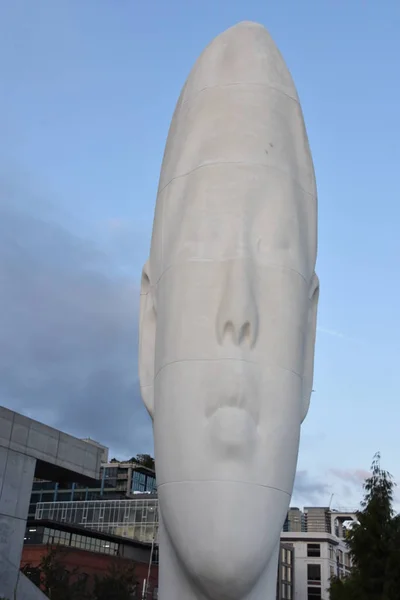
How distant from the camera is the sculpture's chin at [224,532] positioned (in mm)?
7621

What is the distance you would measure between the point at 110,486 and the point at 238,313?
9981 cm

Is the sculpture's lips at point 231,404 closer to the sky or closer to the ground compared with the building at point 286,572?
closer to the ground

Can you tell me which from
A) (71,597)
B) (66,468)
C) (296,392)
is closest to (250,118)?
(296,392)

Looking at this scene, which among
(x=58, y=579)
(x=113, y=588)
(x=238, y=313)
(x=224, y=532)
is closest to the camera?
(x=224, y=532)

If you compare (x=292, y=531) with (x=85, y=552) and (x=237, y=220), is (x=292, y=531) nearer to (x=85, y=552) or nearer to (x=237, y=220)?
(x=85, y=552)

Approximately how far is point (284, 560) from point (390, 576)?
7769cm

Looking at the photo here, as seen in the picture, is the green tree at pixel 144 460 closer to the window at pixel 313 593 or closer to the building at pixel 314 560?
the building at pixel 314 560

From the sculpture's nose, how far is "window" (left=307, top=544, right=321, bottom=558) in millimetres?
106277

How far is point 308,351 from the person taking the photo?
31.8 ft

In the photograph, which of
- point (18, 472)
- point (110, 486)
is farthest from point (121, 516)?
point (18, 472)

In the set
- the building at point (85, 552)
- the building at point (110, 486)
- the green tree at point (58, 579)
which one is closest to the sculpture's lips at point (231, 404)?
the green tree at point (58, 579)

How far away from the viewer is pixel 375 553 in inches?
1059

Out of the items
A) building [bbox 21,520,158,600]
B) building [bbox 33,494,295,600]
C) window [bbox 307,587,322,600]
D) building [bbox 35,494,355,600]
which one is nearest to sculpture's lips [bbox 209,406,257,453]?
building [bbox 21,520,158,600]

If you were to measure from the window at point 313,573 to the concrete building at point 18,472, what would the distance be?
3265 inches
